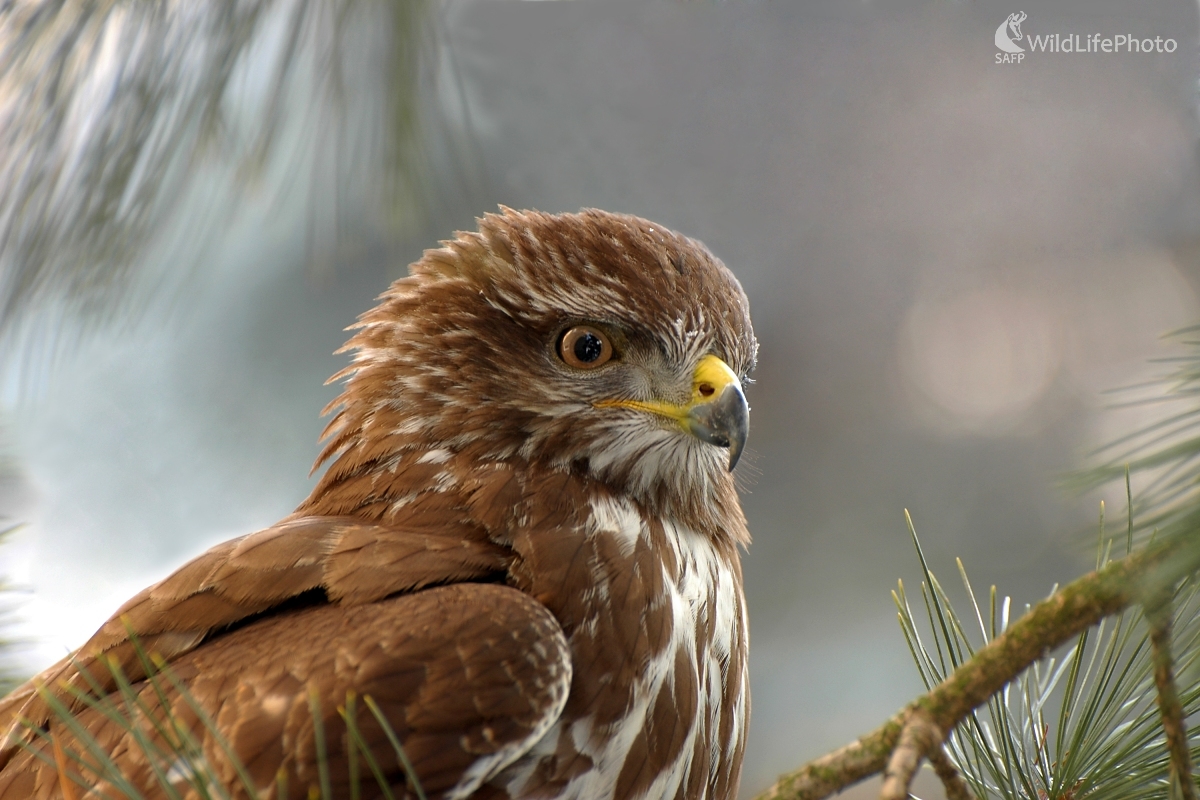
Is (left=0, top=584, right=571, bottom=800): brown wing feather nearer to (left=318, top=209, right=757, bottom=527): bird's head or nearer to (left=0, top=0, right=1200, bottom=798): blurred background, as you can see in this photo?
(left=318, top=209, right=757, bottom=527): bird's head

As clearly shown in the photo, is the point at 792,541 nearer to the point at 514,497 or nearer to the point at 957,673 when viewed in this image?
the point at 514,497

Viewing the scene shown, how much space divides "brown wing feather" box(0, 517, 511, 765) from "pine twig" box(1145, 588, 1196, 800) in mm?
1003

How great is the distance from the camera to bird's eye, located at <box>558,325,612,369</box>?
195 centimetres

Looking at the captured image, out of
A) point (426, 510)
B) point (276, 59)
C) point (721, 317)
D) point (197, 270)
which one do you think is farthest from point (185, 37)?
point (721, 317)

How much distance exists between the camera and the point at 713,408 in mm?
1898

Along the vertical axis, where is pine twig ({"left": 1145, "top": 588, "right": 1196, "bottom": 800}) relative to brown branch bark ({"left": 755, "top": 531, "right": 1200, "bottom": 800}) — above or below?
below

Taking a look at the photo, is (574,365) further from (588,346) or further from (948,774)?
(948,774)

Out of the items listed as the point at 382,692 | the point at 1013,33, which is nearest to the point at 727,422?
the point at 382,692

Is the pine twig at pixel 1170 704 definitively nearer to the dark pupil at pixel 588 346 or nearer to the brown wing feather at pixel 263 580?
the brown wing feather at pixel 263 580

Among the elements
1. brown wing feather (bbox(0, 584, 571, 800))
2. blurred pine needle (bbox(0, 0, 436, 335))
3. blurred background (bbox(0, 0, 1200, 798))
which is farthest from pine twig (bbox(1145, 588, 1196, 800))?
blurred background (bbox(0, 0, 1200, 798))

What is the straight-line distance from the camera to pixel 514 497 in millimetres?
1804

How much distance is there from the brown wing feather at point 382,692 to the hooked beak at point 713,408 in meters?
0.50

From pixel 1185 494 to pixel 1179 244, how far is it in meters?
3.91

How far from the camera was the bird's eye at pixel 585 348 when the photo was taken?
1.95 metres
